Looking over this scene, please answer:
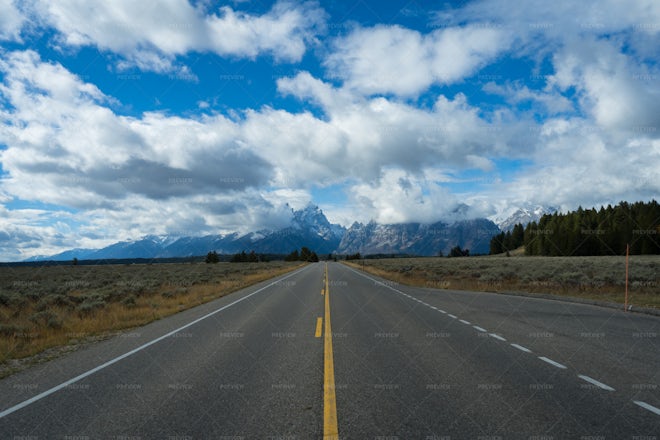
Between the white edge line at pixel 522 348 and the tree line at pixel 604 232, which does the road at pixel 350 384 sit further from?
the tree line at pixel 604 232

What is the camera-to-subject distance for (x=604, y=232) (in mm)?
86938

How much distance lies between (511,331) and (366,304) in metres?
7.33

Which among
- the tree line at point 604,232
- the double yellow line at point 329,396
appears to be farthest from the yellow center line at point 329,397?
the tree line at point 604,232

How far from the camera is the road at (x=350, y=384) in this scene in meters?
4.55

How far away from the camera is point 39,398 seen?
5711 millimetres

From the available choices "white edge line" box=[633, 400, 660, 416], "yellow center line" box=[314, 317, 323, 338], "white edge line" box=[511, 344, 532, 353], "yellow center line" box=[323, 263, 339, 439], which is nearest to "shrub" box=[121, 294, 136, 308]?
"yellow center line" box=[314, 317, 323, 338]

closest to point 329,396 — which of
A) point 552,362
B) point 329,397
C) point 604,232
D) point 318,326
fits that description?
point 329,397

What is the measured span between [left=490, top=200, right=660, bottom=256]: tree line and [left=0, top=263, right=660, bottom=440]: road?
83.0m

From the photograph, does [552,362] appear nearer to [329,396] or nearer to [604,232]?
[329,396]

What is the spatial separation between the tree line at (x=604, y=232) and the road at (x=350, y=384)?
8297 centimetres

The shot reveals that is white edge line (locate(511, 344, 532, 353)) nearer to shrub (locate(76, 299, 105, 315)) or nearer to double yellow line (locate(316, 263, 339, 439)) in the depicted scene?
double yellow line (locate(316, 263, 339, 439))

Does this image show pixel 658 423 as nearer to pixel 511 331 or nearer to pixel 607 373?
pixel 607 373

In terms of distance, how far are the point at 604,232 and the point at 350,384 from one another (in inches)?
3911

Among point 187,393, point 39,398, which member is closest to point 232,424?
point 187,393
